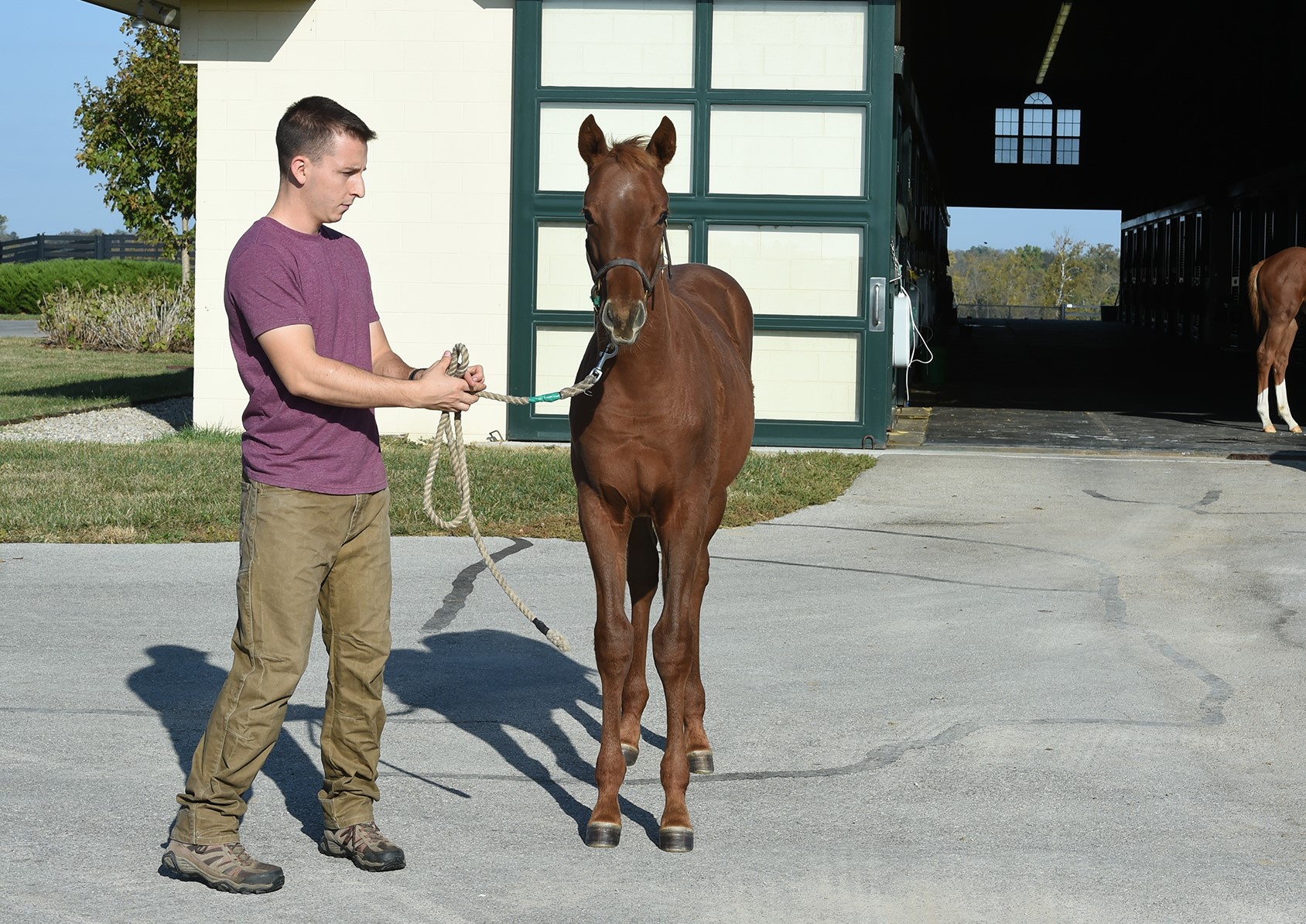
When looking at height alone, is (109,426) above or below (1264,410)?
below

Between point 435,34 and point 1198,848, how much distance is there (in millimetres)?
11013

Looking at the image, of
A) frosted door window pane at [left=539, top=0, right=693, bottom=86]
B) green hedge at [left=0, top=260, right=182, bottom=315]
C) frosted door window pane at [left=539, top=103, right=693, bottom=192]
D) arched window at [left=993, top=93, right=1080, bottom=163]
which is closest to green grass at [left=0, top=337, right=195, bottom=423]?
frosted door window pane at [left=539, top=103, right=693, bottom=192]

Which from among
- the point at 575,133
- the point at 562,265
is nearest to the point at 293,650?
the point at 562,265

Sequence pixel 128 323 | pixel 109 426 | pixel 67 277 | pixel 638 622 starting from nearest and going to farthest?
pixel 638 622, pixel 109 426, pixel 128 323, pixel 67 277

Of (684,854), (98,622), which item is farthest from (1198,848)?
(98,622)

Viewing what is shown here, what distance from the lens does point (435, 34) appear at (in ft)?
43.6

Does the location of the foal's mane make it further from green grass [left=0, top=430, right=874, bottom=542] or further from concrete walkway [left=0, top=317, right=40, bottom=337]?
concrete walkway [left=0, top=317, right=40, bottom=337]

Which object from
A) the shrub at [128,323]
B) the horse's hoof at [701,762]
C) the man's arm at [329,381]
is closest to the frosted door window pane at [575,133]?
the horse's hoof at [701,762]

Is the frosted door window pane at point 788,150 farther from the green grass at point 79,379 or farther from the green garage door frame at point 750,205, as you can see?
the green grass at point 79,379

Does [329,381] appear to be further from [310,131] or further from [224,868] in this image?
[224,868]

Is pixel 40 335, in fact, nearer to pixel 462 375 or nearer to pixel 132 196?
pixel 132 196

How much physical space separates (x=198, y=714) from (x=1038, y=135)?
4667 centimetres

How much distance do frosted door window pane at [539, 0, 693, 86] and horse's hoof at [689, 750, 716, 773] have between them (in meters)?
9.51

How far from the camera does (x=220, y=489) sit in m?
10.3
